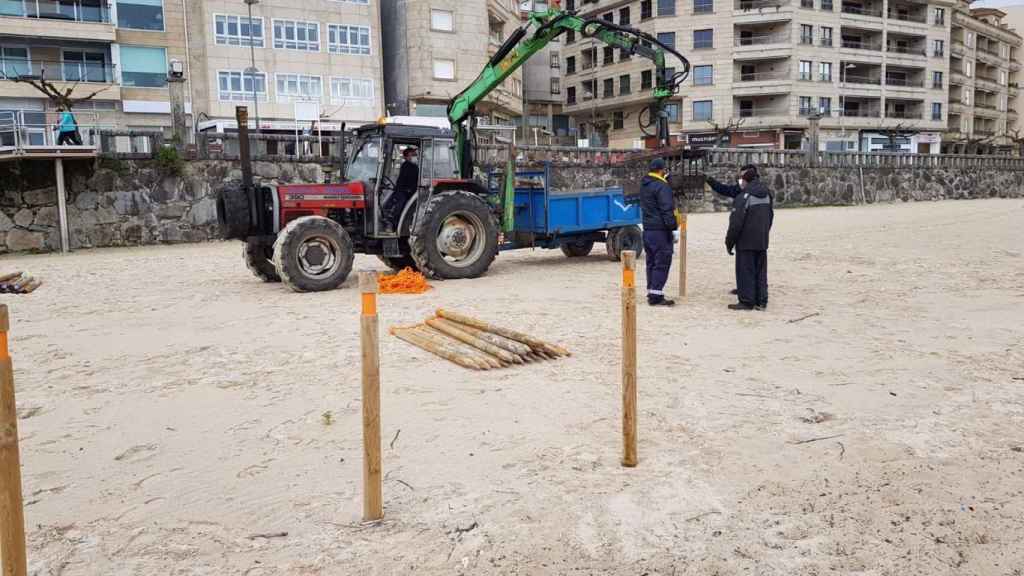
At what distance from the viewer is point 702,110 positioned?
58.3m

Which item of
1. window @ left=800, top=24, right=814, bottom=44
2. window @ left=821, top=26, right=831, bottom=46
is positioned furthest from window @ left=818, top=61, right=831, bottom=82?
window @ left=800, top=24, right=814, bottom=44

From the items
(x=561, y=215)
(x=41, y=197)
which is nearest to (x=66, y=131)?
(x=41, y=197)

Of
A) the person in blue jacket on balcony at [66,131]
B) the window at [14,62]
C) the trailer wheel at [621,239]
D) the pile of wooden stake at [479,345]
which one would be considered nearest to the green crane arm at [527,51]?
the trailer wheel at [621,239]

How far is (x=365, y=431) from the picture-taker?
369cm

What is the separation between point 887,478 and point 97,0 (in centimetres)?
4299

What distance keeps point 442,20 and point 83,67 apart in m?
18.3

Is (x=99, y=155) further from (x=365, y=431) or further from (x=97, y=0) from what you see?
(x=97, y=0)

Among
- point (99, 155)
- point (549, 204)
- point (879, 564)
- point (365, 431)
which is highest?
point (99, 155)

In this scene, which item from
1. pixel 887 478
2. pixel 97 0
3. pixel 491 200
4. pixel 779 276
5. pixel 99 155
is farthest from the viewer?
pixel 97 0

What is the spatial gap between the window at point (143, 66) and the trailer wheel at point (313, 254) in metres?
32.1

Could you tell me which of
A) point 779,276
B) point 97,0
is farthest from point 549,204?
point 97,0

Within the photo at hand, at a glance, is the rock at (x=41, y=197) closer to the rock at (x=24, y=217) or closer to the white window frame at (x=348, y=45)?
the rock at (x=24, y=217)

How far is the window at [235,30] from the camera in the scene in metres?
39.3

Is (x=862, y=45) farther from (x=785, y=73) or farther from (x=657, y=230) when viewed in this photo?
(x=657, y=230)
